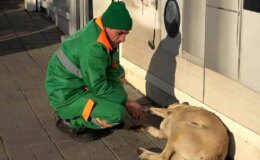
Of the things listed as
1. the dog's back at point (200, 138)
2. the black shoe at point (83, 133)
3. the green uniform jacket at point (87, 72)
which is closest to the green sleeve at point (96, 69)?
the green uniform jacket at point (87, 72)

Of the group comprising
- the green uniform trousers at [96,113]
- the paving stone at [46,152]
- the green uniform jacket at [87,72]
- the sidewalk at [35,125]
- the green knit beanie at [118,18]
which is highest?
the green knit beanie at [118,18]

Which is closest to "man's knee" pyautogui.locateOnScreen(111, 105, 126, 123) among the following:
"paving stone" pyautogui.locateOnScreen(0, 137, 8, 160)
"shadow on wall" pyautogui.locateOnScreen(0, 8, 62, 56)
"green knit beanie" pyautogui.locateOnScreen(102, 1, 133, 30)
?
"green knit beanie" pyautogui.locateOnScreen(102, 1, 133, 30)

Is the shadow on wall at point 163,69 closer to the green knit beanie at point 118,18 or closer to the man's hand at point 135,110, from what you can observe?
the man's hand at point 135,110

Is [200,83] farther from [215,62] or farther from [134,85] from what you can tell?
[134,85]

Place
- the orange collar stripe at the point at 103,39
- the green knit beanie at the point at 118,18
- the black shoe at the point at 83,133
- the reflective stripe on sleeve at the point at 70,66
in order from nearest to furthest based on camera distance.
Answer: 1. the green knit beanie at the point at 118,18
2. the orange collar stripe at the point at 103,39
3. the reflective stripe on sleeve at the point at 70,66
4. the black shoe at the point at 83,133

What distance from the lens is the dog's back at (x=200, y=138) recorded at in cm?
468

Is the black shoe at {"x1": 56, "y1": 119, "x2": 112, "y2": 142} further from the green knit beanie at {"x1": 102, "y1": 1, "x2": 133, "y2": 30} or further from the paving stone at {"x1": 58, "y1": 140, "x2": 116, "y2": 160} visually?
the green knit beanie at {"x1": 102, "y1": 1, "x2": 133, "y2": 30}

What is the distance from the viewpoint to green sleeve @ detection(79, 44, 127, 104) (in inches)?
200

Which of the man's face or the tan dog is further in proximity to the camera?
the man's face

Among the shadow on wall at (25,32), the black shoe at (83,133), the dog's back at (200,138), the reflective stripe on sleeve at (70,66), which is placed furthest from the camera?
the shadow on wall at (25,32)

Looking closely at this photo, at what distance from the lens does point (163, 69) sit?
20.4 feet

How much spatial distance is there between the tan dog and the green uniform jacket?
0.66 metres

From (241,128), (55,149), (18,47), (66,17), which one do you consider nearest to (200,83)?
(241,128)

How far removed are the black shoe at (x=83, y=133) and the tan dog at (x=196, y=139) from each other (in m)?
0.58
